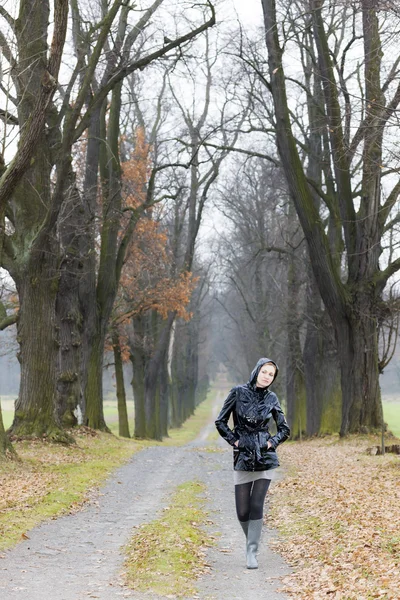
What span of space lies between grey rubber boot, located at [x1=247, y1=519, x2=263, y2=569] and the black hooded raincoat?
534 millimetres

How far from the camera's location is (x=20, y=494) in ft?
38.2

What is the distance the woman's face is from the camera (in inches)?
310

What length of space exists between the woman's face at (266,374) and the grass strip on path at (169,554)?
6.08 feet

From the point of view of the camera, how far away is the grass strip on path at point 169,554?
7.12 metres

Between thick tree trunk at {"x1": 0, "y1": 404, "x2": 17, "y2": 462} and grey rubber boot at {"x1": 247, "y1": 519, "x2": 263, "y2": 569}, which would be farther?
thick tree trunk at {"x1": 0, "y1": 404, "x2": 17, "y2": 462}

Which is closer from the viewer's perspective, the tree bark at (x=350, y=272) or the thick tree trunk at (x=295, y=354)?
the tree bark at (x=350, y=272)

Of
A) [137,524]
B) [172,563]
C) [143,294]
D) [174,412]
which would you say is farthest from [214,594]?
[174,412]

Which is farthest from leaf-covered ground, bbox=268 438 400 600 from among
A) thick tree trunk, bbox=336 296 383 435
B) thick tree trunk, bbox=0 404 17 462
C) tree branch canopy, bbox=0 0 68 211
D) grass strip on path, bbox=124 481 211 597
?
tree branch canopy, bbox=0 0 68 211

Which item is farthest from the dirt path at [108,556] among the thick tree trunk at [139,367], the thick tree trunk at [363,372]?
the thick tree trunk at [139,367]

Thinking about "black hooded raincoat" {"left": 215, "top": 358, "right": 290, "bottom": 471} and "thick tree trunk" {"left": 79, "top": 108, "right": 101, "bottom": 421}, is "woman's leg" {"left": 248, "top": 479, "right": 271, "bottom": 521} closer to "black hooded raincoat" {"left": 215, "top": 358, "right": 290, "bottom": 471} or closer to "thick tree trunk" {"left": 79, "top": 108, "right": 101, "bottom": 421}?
"black hooded raincoat" {"left": 215, "top": 358, "right": 290, "bottom": 471}

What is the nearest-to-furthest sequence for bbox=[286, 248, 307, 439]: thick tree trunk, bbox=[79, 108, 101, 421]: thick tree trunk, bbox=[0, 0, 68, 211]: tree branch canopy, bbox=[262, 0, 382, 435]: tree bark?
1. bbox=[0, 0, 68, 211]: tree branch canopy
2. bbox=[262, 0, 382, 435]: tree bark
3. bbox=[79, 108, 101, 421]: thick tree trunk
4. bbox=[286, 248, 307, 439]: thick tree trunk

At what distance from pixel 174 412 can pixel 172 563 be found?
4597cm

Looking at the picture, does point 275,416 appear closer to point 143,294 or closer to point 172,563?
point 172,563

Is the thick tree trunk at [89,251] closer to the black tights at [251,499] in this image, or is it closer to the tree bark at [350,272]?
the tree bark at [350,272]
